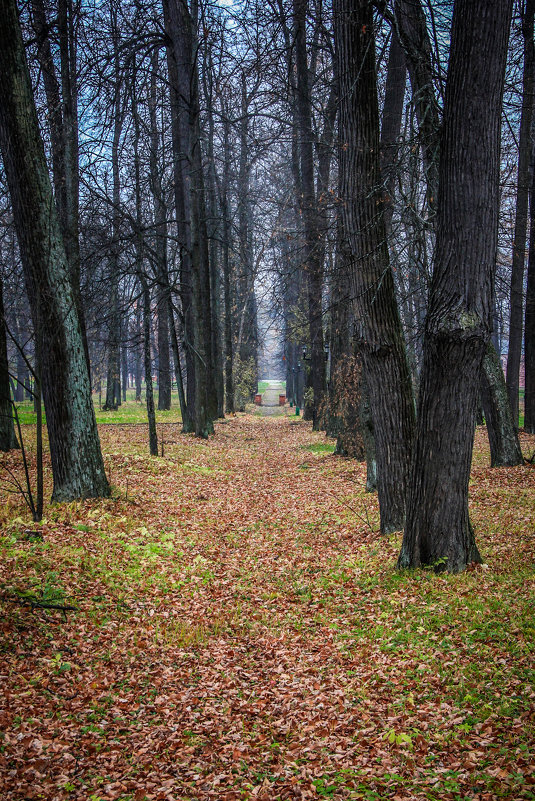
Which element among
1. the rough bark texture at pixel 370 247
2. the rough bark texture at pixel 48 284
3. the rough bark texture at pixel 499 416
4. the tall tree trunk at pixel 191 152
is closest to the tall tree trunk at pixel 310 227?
the tall tree trunk at pixel 191 152

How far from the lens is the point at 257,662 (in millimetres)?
4859

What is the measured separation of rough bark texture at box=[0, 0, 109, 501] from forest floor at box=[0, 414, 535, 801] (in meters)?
0.73

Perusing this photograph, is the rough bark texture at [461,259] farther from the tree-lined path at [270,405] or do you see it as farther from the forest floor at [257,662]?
the tree-lined path at [270,405]

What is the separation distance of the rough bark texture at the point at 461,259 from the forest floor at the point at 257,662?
1.10m

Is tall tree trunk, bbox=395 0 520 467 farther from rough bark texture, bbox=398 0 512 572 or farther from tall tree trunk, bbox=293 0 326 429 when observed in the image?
tall tree trunk, bbox=293 0 326 429

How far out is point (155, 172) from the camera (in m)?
12.7

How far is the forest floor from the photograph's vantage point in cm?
337

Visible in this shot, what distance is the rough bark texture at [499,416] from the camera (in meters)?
11.5

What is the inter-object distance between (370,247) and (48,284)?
171 inches

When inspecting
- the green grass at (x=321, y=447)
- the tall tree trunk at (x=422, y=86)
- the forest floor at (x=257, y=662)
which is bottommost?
the forest floor at (x=257, y=662)

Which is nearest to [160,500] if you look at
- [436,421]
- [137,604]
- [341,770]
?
[137,604]

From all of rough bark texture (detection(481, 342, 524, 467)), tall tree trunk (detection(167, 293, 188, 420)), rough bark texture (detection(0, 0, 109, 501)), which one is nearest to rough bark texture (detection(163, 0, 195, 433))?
tall tree trunk (detection(167, 293, 188, 420))

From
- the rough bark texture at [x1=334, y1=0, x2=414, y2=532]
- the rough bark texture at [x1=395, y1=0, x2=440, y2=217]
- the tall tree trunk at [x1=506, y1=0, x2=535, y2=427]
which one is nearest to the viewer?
the rough bark texture at [x1=395, y1=0, x2=440, y2=217]

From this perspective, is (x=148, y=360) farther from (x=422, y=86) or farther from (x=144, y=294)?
(x=422, y=86)
